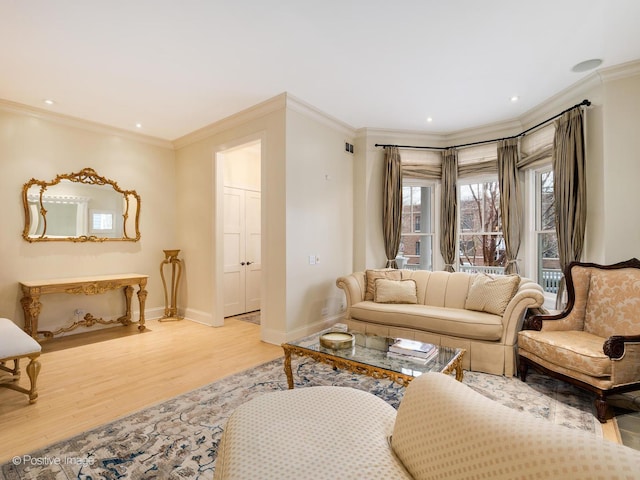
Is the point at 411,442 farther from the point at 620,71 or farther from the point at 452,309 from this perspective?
the point at 620,71

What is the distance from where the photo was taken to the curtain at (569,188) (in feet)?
10.7

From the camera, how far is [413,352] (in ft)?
7.59

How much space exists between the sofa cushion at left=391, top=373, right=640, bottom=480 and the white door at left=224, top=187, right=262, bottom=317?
173 inches

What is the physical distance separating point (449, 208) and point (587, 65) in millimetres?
2195

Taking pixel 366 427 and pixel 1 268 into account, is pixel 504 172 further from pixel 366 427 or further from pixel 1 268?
pixel 1 268

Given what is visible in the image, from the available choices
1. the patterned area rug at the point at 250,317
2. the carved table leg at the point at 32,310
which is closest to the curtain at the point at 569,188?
the patterned area rug at the point at 250,317

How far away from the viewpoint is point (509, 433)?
0.80 meters

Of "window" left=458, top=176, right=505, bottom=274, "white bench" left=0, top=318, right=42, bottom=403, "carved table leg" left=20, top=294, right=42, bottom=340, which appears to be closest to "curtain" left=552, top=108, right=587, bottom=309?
"window" left=458, top=176, right=505, bottom=274

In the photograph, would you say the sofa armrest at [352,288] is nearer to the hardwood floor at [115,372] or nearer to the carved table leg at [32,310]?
the hardwood floor at [115,372]

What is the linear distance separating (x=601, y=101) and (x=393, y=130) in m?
2.42

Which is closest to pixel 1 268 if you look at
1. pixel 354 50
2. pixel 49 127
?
pixel 49 127

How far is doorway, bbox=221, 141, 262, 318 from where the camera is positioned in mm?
5125

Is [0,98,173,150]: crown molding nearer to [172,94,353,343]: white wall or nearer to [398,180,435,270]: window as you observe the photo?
[172,94,353,343]: white wall

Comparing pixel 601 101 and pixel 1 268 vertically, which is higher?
pixel 601 101
